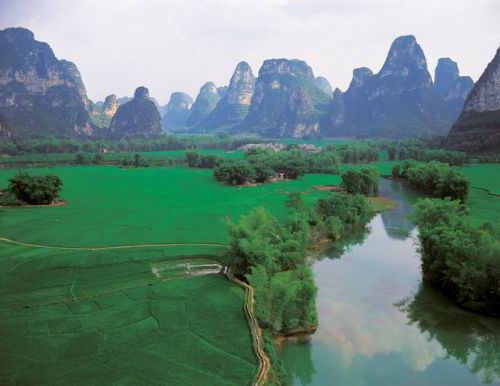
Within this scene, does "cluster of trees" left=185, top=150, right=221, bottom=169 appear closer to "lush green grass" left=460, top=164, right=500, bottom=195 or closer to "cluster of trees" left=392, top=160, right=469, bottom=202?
"cluster of trees" left=392, top=160, right=469, bottom=202

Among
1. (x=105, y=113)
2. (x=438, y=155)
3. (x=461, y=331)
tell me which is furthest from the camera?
(x=105, y=113)

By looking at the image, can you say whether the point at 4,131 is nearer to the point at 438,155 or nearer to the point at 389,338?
the point at 438,155

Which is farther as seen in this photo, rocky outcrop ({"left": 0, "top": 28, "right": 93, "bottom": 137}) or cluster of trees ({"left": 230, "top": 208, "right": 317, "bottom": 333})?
rocky outcrop ({"left": 0, "top": 28, "right": 93, "bottom": 137})

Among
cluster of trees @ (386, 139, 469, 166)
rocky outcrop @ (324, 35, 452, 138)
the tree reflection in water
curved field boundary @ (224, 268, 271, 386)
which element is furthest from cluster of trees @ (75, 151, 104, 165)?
rocky outcrop @ (324, 35, 452, 138)

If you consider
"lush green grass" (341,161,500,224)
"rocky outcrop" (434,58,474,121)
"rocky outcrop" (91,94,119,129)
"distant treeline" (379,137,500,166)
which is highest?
"rocky outcrop" (434,58,474,121)

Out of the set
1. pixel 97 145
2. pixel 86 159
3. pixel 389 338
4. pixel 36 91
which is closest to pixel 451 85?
pixel 97 145

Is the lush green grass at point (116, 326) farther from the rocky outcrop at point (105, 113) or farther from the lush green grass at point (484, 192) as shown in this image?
the rocky outcrop at point (105, 113)

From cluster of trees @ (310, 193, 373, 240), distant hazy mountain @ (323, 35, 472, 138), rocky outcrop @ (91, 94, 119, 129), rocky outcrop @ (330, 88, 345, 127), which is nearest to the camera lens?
cluster of trees @ (310, 193, 373, 240)
